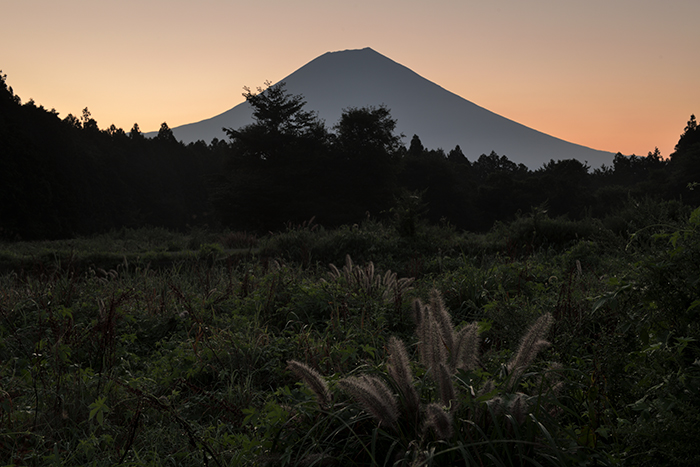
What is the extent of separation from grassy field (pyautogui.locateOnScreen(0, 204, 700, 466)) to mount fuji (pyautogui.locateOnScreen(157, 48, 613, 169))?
160 m

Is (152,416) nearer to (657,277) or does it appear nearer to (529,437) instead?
(529,437)

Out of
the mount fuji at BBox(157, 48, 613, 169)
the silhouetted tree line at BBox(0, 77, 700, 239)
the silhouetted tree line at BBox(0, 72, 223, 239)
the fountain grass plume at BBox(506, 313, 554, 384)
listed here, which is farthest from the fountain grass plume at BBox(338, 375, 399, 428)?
the mount fuji at BBox(157, 48, 613, 169)

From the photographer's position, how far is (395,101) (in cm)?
16925

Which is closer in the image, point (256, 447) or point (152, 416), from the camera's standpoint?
point (256, 447)

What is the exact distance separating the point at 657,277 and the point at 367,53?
206343mm

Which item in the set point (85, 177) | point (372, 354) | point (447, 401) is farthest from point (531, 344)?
point (85, 177)

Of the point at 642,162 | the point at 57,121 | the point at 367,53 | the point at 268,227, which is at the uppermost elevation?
the point at 367,53

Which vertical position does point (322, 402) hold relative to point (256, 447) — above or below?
above

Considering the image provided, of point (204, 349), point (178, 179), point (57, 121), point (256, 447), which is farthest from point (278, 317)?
point (178, 179)

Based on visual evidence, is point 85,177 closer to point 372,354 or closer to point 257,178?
point 257,178

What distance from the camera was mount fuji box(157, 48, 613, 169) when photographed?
166500 millimetres

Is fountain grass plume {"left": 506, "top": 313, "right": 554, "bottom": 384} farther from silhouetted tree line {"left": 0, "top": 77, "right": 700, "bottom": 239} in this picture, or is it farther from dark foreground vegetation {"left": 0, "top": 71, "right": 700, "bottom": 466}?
silhouetted tree line {"left": 0, "top": 77, "right": 700, "bottom": 239}

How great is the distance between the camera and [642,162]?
177ft

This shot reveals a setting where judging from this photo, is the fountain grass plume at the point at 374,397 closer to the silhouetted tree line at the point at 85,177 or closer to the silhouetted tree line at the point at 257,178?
the silhouetted tree line at the point at 85,177
